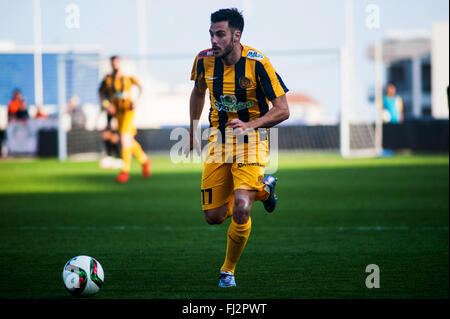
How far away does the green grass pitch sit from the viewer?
16.6 ft

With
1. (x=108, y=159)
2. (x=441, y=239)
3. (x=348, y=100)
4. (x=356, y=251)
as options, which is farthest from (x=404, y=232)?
(x=348, y=100)

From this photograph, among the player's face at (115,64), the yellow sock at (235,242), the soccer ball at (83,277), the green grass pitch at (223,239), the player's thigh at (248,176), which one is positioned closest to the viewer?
the soccer ball at (83,277)

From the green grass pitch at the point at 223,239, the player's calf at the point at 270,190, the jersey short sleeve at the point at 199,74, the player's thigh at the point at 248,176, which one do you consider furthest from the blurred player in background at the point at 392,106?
the player's thigh at the point at 248,176

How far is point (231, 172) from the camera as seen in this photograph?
556 cm

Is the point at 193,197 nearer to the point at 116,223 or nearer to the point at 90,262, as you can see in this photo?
the point at 116,223

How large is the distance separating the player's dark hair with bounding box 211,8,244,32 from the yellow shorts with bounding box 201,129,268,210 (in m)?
0.89

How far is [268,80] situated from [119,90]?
876cm

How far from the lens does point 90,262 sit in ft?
16.2

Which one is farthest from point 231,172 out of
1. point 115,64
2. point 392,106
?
point 392,106

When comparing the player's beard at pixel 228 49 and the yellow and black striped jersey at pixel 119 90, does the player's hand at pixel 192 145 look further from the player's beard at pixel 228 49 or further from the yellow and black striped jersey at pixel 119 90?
the yellow and black striped jersey at pixel 119 90

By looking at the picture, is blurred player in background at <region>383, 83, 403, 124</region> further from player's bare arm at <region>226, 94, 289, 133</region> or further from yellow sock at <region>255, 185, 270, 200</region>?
player's bare arm at <region>226, 94, 289, 133</region>

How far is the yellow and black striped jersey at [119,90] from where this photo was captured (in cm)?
1374
